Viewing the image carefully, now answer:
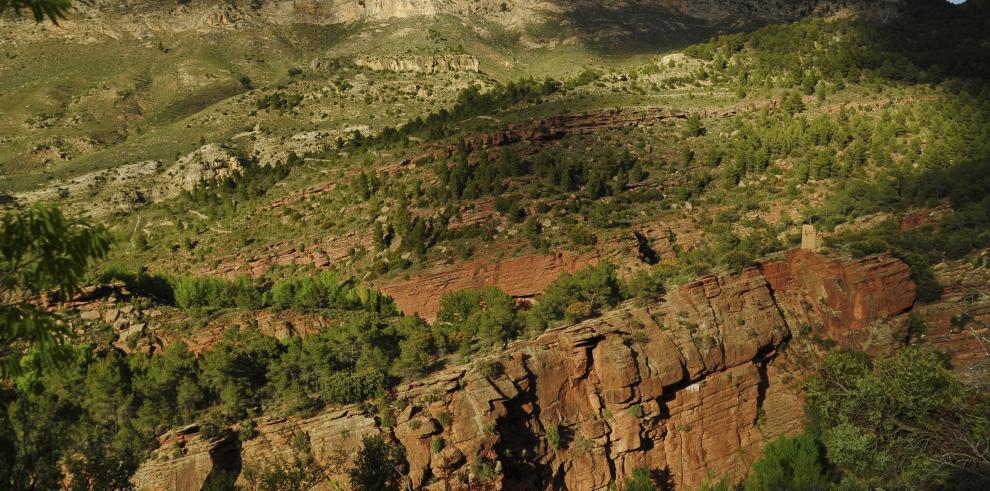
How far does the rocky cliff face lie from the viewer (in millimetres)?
30562

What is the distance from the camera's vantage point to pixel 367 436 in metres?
30.2

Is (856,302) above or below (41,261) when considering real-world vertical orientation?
below

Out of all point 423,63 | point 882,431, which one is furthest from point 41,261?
point 423,63

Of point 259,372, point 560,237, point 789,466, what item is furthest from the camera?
point 560,237

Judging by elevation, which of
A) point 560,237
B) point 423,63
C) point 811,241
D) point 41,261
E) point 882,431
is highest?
point 41,261

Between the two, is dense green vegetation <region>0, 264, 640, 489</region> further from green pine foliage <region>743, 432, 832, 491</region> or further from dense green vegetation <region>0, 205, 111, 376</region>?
dense green vegetation <region>0, 205, 111, 376</region>

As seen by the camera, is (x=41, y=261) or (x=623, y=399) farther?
(x=623, y=399)

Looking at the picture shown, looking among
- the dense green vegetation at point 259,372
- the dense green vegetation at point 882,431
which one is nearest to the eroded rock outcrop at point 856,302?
the dense green vegetation at point 882,431

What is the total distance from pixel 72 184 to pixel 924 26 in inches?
4557

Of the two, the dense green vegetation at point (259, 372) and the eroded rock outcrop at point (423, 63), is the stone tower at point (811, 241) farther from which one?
the eroded rock outcrop at point (423, 63)

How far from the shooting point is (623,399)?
1382 inches

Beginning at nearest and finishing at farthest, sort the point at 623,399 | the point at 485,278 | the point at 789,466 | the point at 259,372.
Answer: the point at 623,399 → the point at 789,466 → the point at 259,372 → the point at 485,278

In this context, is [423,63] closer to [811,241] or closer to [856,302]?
[811,241]

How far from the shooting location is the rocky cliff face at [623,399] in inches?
1203
